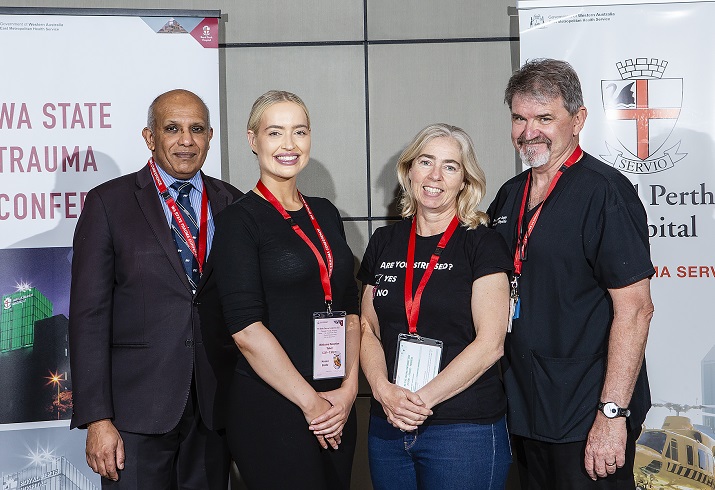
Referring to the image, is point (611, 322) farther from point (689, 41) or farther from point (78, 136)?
point (78, 136)

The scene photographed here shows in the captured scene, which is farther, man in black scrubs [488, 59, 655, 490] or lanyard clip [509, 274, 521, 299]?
lanyard clip [509, 274, 521, 299]

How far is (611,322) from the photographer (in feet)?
7.70

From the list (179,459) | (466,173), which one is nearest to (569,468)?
(466,173)

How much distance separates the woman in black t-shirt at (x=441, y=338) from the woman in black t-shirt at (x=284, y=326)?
128 millimetres

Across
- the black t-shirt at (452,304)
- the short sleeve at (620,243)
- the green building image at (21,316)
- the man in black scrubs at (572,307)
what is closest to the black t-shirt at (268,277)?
the black t-shirt at (452,304)

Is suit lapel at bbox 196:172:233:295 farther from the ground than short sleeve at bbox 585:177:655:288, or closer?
farther from the ground

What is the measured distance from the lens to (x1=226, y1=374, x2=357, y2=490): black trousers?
2.16 metres

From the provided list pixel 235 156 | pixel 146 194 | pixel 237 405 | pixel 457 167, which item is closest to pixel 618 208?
pixel 457 167

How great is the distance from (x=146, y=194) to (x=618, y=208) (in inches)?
62.6

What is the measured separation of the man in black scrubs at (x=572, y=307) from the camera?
227 cm

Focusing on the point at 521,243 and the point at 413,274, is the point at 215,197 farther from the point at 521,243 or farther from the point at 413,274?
the point at 521,243

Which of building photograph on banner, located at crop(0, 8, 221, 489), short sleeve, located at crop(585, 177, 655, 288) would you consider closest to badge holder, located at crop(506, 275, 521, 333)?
short sleeve, located at crop(585, 177, 655, 288)

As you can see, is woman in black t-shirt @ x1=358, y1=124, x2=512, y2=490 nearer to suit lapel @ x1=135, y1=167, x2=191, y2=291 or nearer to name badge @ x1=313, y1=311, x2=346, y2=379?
name badge @ x1=313, y1=311, x2=346, y2=379

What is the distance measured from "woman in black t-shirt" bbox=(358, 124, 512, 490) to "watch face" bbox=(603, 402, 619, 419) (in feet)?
0.99
